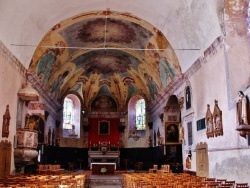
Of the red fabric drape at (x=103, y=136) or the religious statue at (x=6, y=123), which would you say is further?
the red fabric drape at (x=103, y=136)

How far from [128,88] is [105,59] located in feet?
15.3

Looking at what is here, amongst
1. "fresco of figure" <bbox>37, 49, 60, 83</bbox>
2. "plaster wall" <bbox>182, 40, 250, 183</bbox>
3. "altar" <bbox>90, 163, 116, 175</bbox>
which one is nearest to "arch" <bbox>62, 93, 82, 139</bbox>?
"altar" <bbox>90, 163, 116, 175</bbox>

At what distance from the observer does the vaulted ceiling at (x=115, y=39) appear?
1431cm

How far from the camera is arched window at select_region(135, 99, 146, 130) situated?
29073 millimetres

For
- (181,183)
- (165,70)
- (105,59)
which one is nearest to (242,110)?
(181,183)

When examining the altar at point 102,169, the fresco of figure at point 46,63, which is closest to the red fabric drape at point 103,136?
the altar at point 102,169

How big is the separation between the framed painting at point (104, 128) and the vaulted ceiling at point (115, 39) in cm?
469

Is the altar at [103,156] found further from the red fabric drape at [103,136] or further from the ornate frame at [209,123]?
the ornate frame at [209,123]

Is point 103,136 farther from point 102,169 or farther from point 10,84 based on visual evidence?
point 10,84

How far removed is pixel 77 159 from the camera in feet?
92.8

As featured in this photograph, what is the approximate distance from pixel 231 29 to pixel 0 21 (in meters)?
8.64

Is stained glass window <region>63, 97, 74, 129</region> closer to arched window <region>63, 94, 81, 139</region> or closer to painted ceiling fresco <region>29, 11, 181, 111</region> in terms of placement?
arched window <region>63, 94, 81, 139</region>

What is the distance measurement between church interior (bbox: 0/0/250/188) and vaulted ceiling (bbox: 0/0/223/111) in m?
0.07

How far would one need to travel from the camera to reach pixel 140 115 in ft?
96.7
